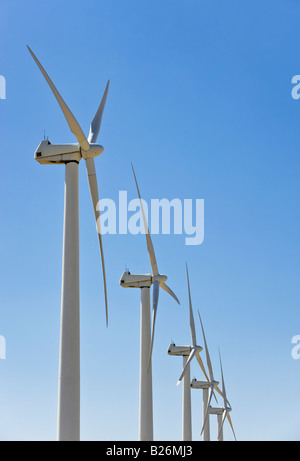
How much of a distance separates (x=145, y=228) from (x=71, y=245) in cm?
2162

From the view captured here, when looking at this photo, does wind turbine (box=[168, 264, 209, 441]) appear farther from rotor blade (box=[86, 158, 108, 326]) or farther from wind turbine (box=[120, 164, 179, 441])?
rotor blade (box=[86, 158, 108, 326])

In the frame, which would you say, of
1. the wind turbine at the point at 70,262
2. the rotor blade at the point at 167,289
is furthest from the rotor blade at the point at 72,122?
the rotor blade at the point at 167,289

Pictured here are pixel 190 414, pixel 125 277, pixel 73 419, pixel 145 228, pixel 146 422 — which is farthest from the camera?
pixel 190 414

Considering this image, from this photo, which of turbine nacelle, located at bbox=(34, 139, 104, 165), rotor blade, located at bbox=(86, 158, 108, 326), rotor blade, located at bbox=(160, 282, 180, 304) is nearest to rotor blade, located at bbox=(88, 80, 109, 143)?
turbine nacelle, located at bbox=(34, 139, 104, 165)

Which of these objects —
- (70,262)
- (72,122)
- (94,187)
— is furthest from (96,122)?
(70,262)

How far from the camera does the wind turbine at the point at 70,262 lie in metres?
32.4

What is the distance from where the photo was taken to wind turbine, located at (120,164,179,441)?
6034 centimetres

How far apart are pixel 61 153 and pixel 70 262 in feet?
20.6

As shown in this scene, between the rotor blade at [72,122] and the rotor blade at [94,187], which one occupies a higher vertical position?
the rotor blade at [72,122]

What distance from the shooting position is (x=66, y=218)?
34781mm

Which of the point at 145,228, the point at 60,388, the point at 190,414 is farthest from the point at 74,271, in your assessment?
the point at 190,414

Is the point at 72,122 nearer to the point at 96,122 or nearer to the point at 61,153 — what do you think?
the point at 61,153

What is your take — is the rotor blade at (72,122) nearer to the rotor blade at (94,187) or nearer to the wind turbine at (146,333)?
the rotor blade at (94,187)
